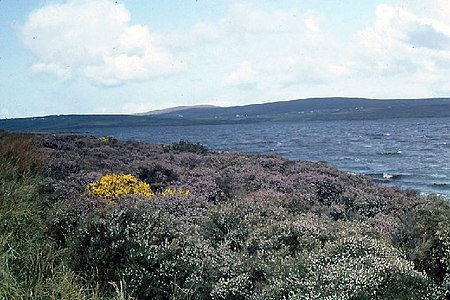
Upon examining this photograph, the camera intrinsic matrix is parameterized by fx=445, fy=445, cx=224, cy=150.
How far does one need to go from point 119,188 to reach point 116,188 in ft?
0.27

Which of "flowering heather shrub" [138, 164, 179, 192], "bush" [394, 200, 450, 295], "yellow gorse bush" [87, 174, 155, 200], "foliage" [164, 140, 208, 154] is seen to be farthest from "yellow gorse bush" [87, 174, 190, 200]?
"foliage" [164, 140, 208, 154]

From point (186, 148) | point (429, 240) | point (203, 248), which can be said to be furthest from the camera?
point (186, 148)

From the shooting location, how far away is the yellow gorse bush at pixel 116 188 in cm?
961

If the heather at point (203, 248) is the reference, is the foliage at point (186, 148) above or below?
above

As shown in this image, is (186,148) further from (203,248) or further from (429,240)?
(429,240)

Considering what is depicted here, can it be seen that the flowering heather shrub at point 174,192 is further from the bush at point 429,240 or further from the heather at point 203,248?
the bush at point 429,240

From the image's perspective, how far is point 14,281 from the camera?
5.34 metres

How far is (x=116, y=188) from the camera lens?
9.98 m

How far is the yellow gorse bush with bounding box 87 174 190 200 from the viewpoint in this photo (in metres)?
9.61

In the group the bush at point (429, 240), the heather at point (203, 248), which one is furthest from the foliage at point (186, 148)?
the bush at point (429, 240)

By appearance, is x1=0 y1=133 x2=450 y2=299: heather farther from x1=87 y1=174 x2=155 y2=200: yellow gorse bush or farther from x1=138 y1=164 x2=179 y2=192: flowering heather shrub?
x1=138 y1=164 x2=179 y2=192: flowering heather shrub

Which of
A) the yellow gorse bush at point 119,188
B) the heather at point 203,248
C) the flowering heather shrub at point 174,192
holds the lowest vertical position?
the heather at point 203,248

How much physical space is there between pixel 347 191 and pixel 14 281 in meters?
8.71

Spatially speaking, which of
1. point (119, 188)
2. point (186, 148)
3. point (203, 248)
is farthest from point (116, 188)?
point (186, 148)
